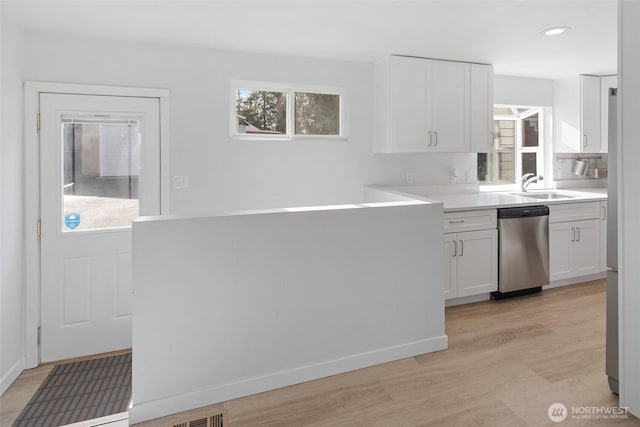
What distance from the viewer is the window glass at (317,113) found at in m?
3.83

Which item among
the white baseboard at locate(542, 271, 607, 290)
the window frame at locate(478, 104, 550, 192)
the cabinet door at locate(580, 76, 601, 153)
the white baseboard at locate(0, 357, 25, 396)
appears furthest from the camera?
the window frame at locate(478, 104, 550, 192)

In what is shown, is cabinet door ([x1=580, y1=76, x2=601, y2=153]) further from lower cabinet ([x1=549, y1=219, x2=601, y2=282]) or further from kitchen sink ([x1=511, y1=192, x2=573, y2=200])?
lower cabinet ([x1=549, y1=219, x2=601, y2=282])

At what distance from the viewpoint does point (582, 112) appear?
15.5 ft

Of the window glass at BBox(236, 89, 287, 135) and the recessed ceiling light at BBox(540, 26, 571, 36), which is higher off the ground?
the recessed ceiling light at BBox(540, 26, 571, 36)

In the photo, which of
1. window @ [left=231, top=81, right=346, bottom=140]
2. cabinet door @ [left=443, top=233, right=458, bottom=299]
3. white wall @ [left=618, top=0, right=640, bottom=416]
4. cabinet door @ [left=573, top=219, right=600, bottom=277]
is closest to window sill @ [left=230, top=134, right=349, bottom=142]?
window @ [left=231, top=81, right=346, bottom=140]

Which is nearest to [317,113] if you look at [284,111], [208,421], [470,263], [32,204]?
[284,111]

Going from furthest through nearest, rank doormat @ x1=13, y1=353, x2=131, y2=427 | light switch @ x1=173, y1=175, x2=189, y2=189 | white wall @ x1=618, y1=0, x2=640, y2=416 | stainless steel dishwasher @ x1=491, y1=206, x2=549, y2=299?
stainless steel dishwasher @ x1=491, y1=206, x2=549, y2=299, light switch @ x1=173, y1=175, x2=189, y2=189, doormat @ x1=13, y1=353, x2=131, y2=427, white wall @ x1=618, y1=0, x2=640, y2=416

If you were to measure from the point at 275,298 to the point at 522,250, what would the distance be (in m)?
2.64

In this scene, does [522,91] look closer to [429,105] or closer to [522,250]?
[429,105]

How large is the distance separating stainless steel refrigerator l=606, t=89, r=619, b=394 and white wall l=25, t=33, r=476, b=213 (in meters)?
2.15

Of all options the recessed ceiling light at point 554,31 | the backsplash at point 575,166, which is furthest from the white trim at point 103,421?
the backsplash at point 575,166

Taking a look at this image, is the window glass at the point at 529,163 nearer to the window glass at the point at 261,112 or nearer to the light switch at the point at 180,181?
the window glass at the point at 261,112

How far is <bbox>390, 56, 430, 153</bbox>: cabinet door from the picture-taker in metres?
3.71

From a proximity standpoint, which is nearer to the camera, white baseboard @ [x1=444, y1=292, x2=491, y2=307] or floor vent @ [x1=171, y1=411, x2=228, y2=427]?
floor vent @ [x1=171, y1=411, x2=228, y2=427]
